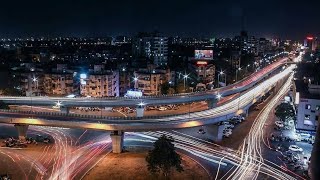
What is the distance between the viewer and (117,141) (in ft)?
55.5

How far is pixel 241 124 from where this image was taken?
75.6ft

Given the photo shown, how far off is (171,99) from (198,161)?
730 centimetres

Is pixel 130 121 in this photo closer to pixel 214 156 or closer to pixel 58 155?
pixel 58 155

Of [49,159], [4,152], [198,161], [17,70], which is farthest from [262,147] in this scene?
[17,70]

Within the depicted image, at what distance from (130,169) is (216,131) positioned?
Result: 5.96 meters

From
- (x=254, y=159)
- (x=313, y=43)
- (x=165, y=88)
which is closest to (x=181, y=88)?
(x=165, y=88)

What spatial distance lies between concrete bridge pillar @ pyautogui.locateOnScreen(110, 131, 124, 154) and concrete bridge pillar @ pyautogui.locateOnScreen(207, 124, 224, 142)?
498 centimetres

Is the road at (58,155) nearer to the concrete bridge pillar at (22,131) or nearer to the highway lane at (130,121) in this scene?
the concrete bridge pillar at (22,131)

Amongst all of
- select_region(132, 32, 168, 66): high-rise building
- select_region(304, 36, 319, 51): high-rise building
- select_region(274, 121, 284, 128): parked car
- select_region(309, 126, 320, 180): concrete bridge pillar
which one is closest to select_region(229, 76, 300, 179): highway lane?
select_region(274, 121, 284, 128): parked car

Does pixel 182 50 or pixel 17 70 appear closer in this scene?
pixel 17 70

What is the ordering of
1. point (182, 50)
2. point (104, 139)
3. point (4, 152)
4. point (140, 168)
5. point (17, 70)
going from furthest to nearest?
point (182, 50), point (17, 70), point (104, 139), point (4, 152), point (140, 168)

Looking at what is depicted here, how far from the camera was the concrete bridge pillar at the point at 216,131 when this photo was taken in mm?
19016

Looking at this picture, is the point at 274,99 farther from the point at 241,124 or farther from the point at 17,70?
the point at 17,70

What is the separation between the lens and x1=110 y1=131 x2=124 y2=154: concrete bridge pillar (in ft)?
55.4
